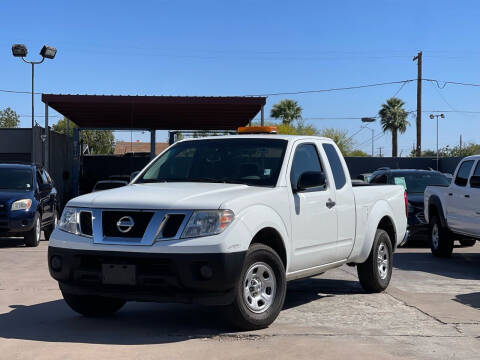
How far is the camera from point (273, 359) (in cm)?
539

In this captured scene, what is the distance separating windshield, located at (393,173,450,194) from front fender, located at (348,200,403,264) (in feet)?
22.9

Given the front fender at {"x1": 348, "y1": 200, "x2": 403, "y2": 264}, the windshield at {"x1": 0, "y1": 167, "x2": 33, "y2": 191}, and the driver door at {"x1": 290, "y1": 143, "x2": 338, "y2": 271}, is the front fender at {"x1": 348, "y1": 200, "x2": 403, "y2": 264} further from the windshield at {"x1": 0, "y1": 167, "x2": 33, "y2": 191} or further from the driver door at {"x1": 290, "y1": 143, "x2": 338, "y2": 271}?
the windshield at {"x1": 0, "y1": 167, "x2": 33, "y2": 191}

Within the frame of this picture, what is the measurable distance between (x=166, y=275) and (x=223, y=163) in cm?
176

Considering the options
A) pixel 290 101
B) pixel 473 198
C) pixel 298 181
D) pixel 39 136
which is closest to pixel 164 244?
pixel 298 181

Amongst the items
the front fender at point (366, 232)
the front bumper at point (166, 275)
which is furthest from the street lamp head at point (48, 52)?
the front bumper at point (166, 275)

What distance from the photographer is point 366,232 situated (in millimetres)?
8414

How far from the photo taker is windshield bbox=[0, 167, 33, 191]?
1498cm

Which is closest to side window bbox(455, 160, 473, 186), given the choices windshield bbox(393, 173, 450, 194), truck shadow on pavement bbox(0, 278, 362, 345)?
windshield bbox(393, 173, 450, 194)

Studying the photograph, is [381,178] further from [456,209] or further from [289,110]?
[289,110]

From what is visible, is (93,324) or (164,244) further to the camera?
(93,324)

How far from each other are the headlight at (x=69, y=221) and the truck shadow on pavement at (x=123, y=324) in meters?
0.92

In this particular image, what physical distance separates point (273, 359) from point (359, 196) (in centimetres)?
336

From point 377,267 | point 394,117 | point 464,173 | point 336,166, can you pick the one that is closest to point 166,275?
point 336,166

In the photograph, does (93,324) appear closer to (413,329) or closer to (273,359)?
(273,359)
